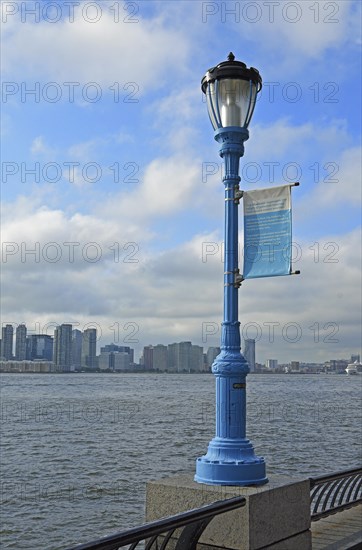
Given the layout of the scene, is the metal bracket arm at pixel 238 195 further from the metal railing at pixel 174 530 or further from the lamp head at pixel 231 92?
the metal railing at pixel 174 530

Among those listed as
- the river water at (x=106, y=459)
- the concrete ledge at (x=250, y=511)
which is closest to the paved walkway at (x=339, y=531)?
the concrete ledge at (x=250, y=511)

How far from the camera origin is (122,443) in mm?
33312

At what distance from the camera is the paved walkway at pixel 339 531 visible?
743 cm

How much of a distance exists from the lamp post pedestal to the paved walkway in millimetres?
1463

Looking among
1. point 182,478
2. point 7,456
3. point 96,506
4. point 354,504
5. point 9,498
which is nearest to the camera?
point 182,478

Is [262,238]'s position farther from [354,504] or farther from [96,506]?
[96,506]

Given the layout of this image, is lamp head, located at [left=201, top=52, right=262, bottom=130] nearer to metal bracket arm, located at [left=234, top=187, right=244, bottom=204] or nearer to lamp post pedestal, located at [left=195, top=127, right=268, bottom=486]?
lamp post pedestal, located at [left=195, top=127, right=268, bottom=486]

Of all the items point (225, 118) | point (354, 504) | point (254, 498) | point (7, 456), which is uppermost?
point (225, 118)

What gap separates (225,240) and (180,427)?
114 feet

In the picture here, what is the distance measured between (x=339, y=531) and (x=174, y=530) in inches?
139

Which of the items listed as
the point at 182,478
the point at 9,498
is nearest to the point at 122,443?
the point at 9,498

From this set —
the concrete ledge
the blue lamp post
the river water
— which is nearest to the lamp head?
the blue lamp post

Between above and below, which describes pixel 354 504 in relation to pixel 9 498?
above

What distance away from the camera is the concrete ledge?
5969mm
